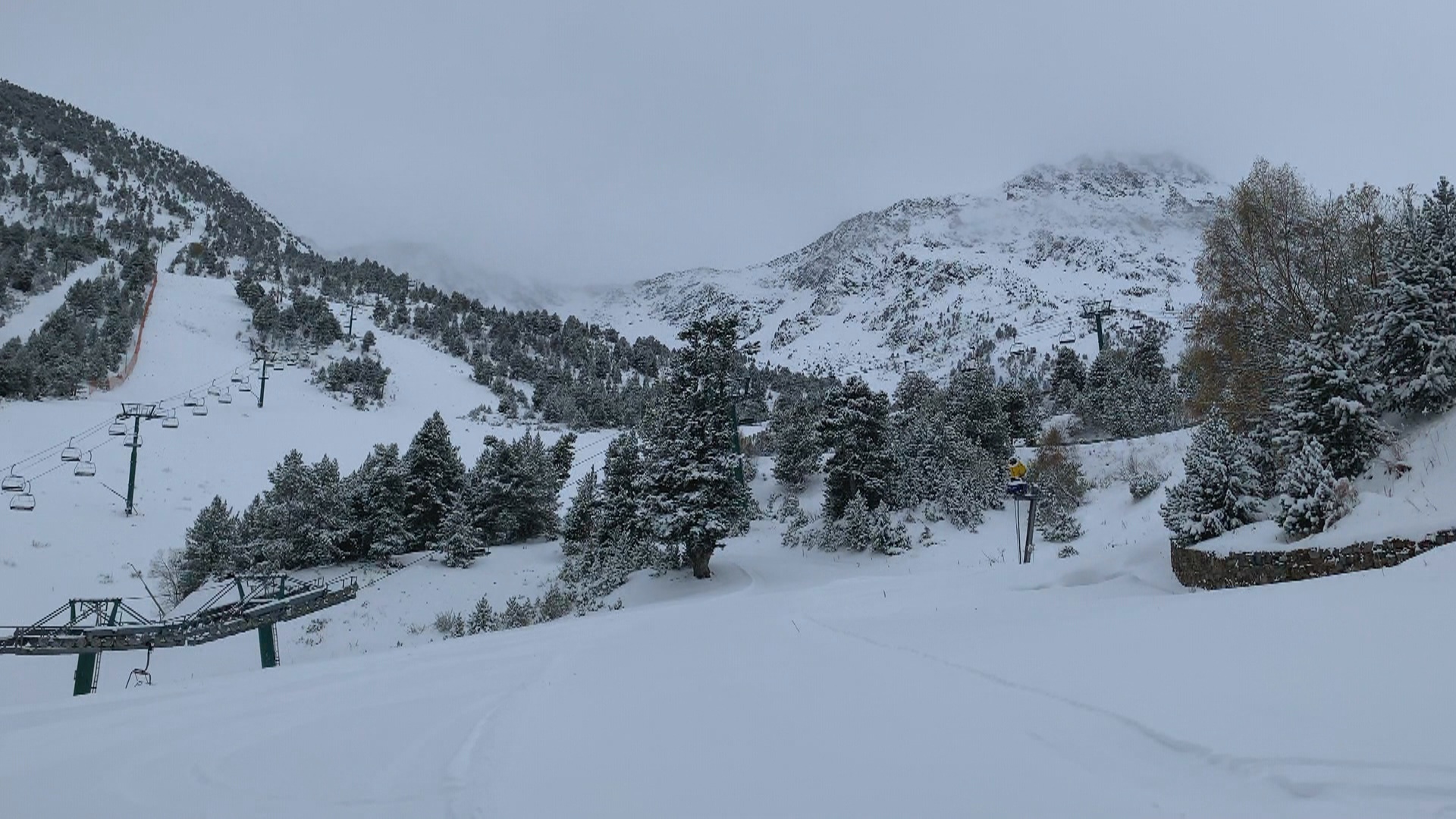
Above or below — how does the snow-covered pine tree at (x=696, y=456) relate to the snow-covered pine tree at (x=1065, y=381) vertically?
below

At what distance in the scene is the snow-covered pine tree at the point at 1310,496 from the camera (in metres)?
9.09

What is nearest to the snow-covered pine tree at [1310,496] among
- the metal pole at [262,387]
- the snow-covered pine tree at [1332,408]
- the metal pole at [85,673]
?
the snow-covered pine tree at [1332,408]

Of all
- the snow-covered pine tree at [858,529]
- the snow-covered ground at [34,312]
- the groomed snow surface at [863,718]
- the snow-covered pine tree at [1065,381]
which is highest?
the snow-covered ground at [34,312]

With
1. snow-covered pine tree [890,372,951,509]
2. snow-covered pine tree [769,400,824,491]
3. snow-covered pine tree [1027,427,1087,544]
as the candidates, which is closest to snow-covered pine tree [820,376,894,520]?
snow-covered pine tree [890,372,951,509]

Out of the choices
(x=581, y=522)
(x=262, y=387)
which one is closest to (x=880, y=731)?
(x=581, y=522)

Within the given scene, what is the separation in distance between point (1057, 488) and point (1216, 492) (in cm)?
2086

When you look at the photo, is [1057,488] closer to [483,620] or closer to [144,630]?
[483,620]

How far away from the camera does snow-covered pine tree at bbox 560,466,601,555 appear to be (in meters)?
31.3

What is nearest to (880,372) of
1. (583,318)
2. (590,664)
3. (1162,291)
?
(1162,291)

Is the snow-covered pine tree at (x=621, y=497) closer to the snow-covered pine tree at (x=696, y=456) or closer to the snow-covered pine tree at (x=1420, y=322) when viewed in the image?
the snow-covered pine tree at (x=696, y=456)

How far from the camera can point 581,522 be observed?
3291 cm

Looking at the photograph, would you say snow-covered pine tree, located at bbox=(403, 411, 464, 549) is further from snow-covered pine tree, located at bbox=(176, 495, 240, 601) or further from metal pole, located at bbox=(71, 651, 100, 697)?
metal pole, located at bbox=(71, 651, 100, 697)

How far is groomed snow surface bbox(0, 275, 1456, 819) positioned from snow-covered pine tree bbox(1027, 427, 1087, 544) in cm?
1390

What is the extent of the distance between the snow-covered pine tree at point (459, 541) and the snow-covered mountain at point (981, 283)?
6944 cm
